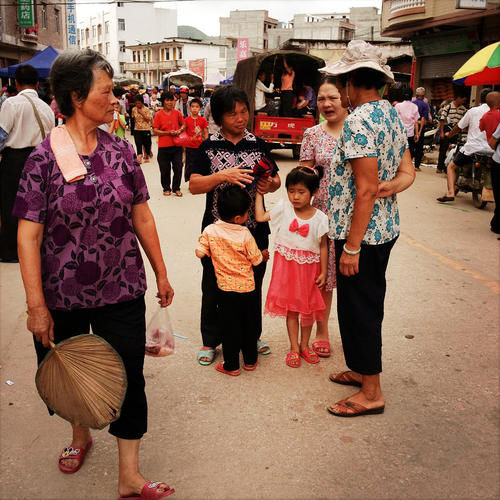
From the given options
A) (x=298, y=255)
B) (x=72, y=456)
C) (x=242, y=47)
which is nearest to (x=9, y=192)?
(x=298, y=255)

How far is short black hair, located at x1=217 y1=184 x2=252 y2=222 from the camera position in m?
3.38

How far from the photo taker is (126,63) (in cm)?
8425

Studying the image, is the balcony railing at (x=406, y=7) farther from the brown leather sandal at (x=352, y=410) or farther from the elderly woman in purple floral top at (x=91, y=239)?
the elderly woman in purple floral top at (x=91, y=239)

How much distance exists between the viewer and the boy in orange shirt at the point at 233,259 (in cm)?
341

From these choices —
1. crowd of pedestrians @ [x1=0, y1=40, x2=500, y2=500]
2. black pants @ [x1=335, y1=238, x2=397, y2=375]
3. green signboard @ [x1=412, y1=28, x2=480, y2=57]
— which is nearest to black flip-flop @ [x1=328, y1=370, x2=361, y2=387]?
crowd of pedestrians @ [x1=0, y1=40, x2=500, y2=500]

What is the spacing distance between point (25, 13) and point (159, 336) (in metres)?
31.1

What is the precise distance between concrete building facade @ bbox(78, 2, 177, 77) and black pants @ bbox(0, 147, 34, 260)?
3349 inches

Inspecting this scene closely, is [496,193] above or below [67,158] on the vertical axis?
below

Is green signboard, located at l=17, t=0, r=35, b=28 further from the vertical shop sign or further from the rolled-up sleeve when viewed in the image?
the rolled-up sleeve

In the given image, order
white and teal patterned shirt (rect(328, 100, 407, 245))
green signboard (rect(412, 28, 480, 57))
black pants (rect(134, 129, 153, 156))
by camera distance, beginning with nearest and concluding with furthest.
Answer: white and teal patterned shirt (rect(328, 100, 407, 245)) → black pants (rect(134, 129, 153, 156)) → green signboard (rect(412, 28, 480, 57))

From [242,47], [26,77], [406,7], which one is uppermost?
[242,47]

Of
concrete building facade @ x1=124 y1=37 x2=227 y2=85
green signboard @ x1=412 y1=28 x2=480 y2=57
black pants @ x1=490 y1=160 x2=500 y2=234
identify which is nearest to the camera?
black pants @ x1=490 y1=160 x2=500 y2=234

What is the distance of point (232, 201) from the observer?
11.1 feet

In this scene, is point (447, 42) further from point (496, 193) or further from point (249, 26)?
point (249, 26)
